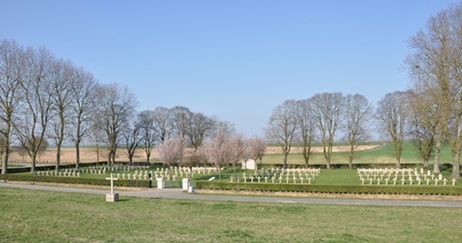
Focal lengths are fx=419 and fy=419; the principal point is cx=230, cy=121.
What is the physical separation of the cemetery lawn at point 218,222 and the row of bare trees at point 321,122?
42086 millimetres

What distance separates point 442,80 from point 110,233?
34.3m

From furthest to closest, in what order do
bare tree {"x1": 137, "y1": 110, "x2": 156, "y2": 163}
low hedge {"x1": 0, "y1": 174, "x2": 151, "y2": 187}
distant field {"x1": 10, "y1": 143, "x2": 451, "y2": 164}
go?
bare tree {"x1": 137, "y1": 110, "x2": 156, "y2": 163}
distant field {"x1": 10, "y1": 143, "x2": 451, "y2": 164}
low hedge {"x1": 0, "y1": 174, "x2": 151, "y2": 187}

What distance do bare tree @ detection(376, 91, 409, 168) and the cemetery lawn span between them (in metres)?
39.0

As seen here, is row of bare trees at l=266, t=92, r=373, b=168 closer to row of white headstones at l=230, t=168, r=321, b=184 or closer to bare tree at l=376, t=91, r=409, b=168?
bare tree at l=376, t=91, r=409, b=168

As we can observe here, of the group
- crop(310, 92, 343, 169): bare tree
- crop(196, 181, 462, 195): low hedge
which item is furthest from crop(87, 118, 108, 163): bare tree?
crop(196, 181, 462, 195): low hedge

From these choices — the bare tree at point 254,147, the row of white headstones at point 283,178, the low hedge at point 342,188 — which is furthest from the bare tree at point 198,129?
the low hedge at point 342,188

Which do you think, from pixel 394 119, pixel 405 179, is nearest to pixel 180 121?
pixel 394 119

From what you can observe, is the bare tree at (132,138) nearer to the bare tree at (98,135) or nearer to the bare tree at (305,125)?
the bare tree at (98,135)

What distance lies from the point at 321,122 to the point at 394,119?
10.7m

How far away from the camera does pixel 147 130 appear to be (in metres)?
82.8

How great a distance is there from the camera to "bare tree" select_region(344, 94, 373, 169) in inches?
2518

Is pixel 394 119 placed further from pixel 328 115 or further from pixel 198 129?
pixel 198 129

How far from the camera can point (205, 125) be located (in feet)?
276

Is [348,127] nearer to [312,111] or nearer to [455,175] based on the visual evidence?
[312,111]
